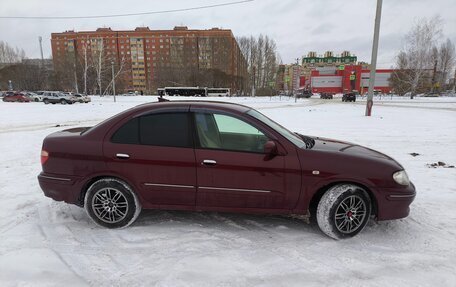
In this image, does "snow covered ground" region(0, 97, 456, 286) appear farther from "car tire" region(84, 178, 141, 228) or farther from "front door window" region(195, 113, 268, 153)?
"front door window" region(195, 113, 268, 153)

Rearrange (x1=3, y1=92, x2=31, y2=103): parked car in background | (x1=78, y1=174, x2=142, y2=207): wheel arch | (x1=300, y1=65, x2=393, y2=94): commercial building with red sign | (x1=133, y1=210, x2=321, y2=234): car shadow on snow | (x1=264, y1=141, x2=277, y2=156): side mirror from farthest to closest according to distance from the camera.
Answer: (x1=300, y1=65, x2=393, y2=94): commercial building with red sign < (x1=3, y1=92, x2=31, y2=103): parked car in background < (x1=133, y1=210, x2=321, y2=234): car shadow on snow < (x1=78, y1=174, x2=142, y2=207): wheel arch < (x1=264, y1=141, x2=277, y2=156): side mirror

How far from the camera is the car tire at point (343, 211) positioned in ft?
11.6

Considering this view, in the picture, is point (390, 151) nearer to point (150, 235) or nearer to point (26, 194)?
point (150, 235)

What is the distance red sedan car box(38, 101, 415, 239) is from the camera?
354 centimetres

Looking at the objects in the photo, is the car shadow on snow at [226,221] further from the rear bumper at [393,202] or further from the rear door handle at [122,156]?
the rear door handle at [122,156]

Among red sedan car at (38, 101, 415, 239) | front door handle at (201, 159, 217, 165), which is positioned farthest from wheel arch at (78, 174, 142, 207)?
front door handle at (201, 159, 217, 165)

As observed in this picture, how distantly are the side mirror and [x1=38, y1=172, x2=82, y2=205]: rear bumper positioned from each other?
7.66 feet

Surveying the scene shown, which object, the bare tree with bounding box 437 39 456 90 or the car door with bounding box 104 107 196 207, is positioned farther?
the bare tree with bounding box 437 39 456 90

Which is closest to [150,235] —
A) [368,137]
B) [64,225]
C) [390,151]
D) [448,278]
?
[64,225]

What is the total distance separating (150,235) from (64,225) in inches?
47.7

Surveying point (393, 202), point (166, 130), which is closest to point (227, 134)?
point (166, 130)

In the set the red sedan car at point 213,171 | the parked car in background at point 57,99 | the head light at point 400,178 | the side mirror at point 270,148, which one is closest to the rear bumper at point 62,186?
the red sedan car at point 213,171

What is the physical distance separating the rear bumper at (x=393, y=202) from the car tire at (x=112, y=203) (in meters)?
2.92

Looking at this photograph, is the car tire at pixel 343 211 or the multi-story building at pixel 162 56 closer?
the car tire at pixel 343 211
